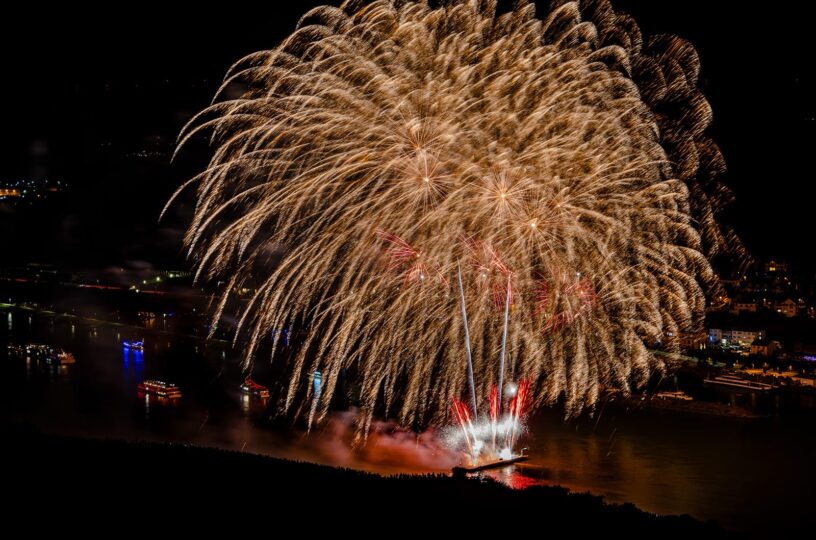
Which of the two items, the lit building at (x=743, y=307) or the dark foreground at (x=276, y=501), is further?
the lit building at (x=743, y=307)

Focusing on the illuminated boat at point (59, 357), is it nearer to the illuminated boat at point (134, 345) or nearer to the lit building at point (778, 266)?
the illuminated boat at point (134, 345)

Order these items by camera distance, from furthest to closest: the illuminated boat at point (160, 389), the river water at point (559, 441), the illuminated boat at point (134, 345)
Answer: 1. the illuminated boat at point (134, 345)
2. the illuminated boat at point (160, 389)
3. the river water at point (559, 441)

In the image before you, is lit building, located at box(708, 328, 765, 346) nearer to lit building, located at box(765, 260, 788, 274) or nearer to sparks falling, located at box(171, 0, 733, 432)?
lit building, located at box(765, 260, 788, 274)

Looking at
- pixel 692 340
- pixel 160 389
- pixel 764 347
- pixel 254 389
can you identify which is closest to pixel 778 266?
pixel 764 347

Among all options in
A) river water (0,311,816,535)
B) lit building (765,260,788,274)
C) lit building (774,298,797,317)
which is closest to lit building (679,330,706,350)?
lit building (774,298,797,317)

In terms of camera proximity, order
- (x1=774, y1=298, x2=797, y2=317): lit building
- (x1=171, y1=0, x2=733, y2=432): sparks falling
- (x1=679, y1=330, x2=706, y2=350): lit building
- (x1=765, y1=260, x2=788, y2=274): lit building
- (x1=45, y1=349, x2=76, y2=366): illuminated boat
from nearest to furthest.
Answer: (x1=171, y1=0, x2=733, y2=432): sparks falling → (x1=679, y1=330, x2=706, y2=350): lit building → (x1=45, y1=349, x2=76, y2=366): illuminated boat → (x1=774, y1=298, x2=797, y2=317): lit building → (x1=765, y1=260, x2=788, y2=274): lit building

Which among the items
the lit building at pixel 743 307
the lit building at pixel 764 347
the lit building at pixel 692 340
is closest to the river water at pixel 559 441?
the lit building at pixel 692 340

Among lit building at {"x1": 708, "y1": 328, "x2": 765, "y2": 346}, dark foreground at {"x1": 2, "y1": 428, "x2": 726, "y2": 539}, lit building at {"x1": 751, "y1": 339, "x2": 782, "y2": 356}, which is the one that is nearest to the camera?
dark foreground at {"x1": 2, "y1": 428, "x2": 726, "y2": 539}
